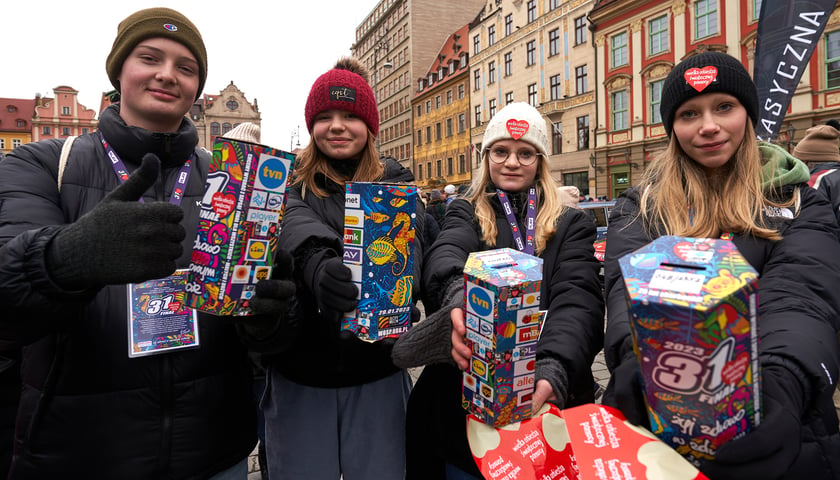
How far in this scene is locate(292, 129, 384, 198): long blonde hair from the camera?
2045mm

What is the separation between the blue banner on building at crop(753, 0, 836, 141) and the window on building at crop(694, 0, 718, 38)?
16.5 metres

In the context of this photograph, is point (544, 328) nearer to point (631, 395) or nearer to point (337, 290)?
point (631, 395)

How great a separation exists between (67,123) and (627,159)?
63598mm

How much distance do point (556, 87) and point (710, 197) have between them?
2683 cm

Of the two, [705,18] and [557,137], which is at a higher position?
[705,18]

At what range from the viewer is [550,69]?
26.3 metres

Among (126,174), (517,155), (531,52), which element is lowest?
(126,174)

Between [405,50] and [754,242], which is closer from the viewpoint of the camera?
[754,242]

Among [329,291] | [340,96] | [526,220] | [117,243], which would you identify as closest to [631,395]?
[329,291]

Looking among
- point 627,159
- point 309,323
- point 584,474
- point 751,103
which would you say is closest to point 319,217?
point 309,323

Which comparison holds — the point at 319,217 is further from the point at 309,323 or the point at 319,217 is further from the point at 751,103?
the point at 751,103

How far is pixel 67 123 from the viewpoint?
55.1m

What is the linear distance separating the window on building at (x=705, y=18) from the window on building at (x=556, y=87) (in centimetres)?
749

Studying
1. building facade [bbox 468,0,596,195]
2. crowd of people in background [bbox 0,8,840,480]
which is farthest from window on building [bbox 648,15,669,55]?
crowd of people in background [bbox 0,8,840,480]
